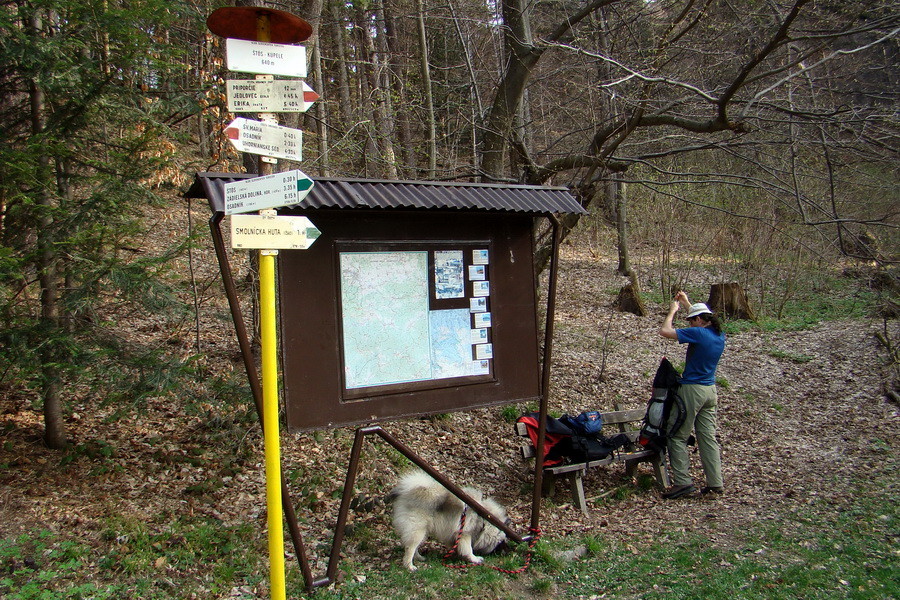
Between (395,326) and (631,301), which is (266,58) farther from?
(631,301)

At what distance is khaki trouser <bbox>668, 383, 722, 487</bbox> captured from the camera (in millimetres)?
6789

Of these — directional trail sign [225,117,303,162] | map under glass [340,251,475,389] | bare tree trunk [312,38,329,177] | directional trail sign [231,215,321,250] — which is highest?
bare tree trunk [312,38,329,177]

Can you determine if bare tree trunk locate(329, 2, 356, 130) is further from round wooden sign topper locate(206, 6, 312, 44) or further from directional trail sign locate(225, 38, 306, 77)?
directional trail sign locate(225, 38, 306, 77)

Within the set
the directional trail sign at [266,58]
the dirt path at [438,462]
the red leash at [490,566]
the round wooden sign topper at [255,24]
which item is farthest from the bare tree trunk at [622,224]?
the directional trail sign at [266,58]

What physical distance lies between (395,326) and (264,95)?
6.50 ft

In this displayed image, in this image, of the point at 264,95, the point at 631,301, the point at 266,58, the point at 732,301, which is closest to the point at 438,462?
the point at 264,95

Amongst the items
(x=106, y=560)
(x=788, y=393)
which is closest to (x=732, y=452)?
(x=788, y=393)

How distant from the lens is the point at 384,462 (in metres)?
7.27

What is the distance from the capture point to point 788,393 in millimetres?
10594

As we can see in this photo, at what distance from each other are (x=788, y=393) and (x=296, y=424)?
9.13m

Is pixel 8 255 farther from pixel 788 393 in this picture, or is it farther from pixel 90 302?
pixel 788 393

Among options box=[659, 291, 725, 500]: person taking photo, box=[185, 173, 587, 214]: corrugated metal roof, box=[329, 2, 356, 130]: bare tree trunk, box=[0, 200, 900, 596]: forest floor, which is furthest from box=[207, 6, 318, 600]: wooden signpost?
box=[329, 2, 356, 130]: bare tree trunk

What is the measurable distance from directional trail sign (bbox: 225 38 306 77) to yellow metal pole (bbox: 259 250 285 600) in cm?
101

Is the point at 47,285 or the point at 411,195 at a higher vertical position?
the point at 411,195
